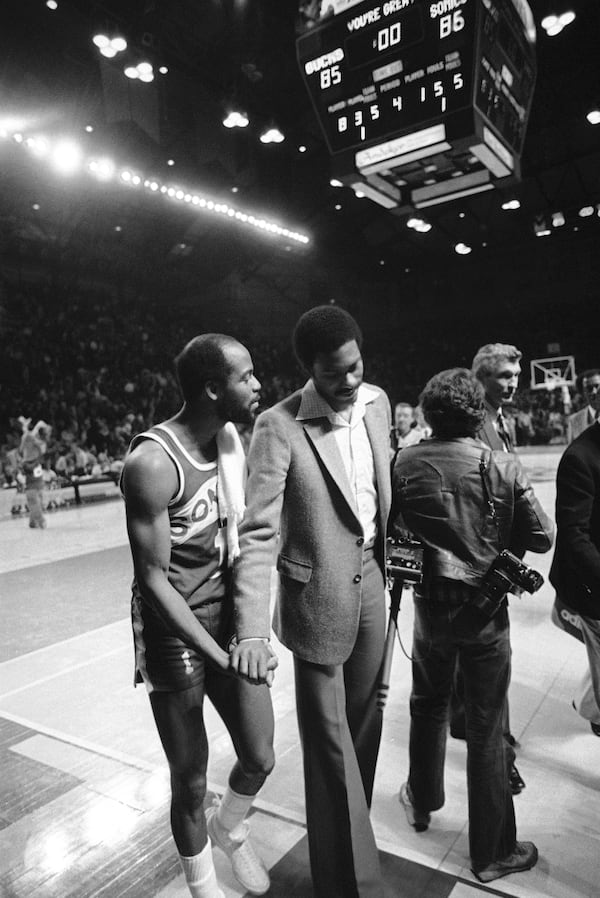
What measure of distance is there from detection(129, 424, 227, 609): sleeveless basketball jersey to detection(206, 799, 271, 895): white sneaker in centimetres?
83

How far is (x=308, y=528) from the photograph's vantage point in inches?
72.0

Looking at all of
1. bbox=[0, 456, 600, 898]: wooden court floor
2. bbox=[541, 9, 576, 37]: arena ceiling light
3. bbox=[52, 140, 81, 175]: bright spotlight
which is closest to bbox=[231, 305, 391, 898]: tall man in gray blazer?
bbox=[0, 456, 600, 898]: wooden court floor

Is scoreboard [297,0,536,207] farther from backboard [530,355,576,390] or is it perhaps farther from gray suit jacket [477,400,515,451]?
backboard [530,355,576,390]

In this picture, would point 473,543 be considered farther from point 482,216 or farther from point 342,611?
point 482,216

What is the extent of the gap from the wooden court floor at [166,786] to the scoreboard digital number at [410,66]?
3939 millimetres

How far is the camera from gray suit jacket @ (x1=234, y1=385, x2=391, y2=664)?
180 centimetres

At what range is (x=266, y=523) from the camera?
5.81ft

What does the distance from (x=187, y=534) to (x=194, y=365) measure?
481mm

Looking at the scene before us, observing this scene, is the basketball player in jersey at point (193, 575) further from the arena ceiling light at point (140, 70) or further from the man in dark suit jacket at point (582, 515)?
the arena ceiling light at point (140, 70)

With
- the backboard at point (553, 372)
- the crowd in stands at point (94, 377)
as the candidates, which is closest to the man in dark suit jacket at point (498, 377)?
the crowd in stands at point (94, 377)

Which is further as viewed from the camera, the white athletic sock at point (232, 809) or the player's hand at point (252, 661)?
the white athletic sock at point (232, 809)

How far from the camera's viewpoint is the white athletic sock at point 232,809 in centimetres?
191

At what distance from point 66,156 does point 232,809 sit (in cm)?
1110

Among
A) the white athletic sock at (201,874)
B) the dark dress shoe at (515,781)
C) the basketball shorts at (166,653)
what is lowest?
the dark dress shoe at (515,781)
